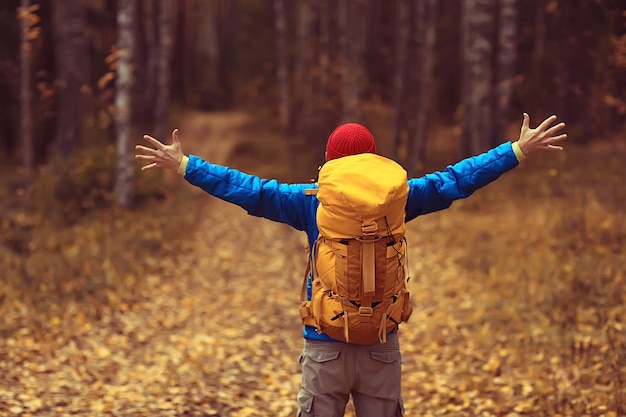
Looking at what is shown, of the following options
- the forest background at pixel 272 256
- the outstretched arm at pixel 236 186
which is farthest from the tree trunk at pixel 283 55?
the outstretched arm at pixel 236 186

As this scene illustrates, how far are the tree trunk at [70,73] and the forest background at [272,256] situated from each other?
0.15 feet

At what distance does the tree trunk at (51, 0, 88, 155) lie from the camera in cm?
1531

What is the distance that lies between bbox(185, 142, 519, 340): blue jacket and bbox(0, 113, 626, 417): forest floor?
2923mm

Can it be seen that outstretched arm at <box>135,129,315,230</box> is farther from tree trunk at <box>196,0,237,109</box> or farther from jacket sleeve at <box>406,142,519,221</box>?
tree trunk at <box>196,0,237,109</box>

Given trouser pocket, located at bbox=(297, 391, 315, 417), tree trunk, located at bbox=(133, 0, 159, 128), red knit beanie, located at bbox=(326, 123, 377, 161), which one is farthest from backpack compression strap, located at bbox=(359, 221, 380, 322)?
tree trunk, located at bbox=(133, 0, 159, 128)

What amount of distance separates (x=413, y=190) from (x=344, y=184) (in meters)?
0.65

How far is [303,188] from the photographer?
13.4ft

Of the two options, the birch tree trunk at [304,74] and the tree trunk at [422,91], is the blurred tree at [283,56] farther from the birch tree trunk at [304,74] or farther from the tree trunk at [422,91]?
the tree trunk at [422,91]

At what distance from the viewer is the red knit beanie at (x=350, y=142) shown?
385 cm

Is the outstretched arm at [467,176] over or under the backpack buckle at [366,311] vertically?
over

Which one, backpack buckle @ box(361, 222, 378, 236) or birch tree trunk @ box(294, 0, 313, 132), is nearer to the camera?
backpack buckle @ box(361, 222, 378, 236)

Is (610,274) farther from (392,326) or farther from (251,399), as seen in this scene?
(392,326)

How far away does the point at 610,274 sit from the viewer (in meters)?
9.05

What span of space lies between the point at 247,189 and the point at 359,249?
78 cm
